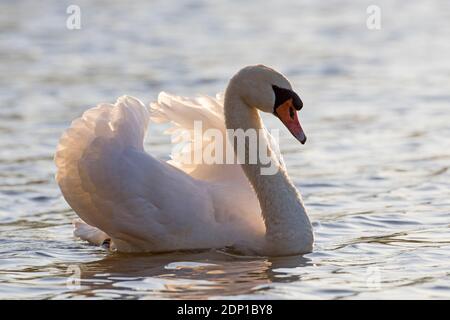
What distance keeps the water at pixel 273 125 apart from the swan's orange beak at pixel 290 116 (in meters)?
1.00

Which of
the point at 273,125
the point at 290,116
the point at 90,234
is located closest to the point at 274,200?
the point at 290,116

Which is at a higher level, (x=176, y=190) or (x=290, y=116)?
(x=290, y=116)

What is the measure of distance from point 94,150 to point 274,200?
5.00 feet

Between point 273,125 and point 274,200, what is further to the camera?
point 273,125

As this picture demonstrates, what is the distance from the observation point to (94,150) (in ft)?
31.7

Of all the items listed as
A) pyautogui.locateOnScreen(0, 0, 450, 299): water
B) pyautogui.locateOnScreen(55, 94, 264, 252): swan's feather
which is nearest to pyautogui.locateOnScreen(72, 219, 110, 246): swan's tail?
pyautogui.locateOnScreen(0, 0, 450, 299): water

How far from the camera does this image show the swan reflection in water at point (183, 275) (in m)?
8.59

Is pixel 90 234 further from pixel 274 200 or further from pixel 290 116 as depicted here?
pixel 290 116

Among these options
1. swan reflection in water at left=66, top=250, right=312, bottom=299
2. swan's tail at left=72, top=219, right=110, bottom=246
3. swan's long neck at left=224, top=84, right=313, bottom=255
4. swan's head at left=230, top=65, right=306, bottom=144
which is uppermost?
swan's head at left=230, top=65, right=306, bottom=144

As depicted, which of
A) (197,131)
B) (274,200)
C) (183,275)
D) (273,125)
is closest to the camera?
(183,275)

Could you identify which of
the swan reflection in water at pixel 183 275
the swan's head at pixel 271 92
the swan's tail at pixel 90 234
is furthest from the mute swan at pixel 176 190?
the swan's tail at pixel 90 234

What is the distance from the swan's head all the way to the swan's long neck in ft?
0.42

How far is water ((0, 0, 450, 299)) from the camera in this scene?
356 inches

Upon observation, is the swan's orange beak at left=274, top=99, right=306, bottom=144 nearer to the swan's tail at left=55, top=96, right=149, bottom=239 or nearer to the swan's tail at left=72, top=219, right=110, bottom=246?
the swan's tail at left=55, top=96, right=149, bottom=239
